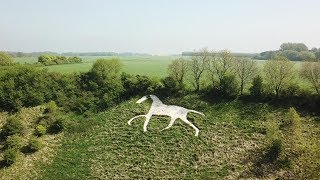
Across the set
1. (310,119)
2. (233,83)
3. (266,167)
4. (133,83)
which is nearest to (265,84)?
(233,83)

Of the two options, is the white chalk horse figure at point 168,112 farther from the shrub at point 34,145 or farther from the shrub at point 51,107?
the shrub at point 34,145

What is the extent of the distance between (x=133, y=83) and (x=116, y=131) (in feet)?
45.1

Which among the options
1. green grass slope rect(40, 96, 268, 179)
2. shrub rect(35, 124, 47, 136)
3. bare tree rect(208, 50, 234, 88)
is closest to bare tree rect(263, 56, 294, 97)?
green grass slope rect(40, 96, 268, 179)

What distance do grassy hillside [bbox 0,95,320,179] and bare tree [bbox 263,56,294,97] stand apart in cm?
404

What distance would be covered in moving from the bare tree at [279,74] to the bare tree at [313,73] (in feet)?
6.51

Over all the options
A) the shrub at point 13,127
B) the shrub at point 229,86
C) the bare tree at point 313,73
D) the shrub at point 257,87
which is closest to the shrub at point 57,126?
the shrub at point 13,127

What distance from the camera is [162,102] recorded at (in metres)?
55.5

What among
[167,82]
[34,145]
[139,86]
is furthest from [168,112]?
[34,145]

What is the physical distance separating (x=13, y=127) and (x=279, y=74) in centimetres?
3825

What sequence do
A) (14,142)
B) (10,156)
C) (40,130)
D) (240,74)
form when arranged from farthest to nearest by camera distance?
(240,74) < (40,130) < (14,142) < (10,156)

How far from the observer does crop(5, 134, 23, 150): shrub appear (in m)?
44.2

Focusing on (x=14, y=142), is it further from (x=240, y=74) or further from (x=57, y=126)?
(x=240, y=74)

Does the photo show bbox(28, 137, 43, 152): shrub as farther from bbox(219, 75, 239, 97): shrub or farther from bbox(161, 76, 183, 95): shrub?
bbox(219, 75, 239, 97): shrub

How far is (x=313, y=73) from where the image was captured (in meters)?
50.6
